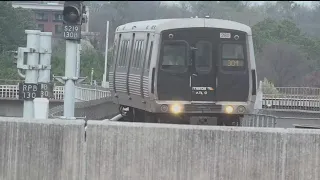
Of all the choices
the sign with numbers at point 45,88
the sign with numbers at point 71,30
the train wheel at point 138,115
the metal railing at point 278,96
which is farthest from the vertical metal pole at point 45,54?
the metal railing at point 278,96

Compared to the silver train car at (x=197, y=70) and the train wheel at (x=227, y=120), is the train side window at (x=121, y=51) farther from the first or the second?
the train wheel at (x=227, y=120)

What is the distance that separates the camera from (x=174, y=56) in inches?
639

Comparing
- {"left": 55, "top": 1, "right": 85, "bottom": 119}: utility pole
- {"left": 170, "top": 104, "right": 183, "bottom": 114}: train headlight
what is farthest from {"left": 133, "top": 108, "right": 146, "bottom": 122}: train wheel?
{"left": 55, "top": 1, "right": 85, "bottom": 119}: utility pole

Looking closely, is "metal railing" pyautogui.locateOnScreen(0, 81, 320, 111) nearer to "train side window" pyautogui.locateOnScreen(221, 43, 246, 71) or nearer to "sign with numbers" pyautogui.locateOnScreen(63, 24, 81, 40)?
"train side window" pyautogui.locateOnScreen(221, 43, 246, 71)

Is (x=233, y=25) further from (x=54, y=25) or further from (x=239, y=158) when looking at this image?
(x=54, y=25)

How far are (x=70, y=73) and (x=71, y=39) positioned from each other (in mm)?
782

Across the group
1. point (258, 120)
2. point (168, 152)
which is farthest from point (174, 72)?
point (258, 120)

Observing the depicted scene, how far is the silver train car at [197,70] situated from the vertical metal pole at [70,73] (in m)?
2.69

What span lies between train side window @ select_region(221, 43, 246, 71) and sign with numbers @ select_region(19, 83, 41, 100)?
463cm

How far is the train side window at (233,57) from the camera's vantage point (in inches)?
645

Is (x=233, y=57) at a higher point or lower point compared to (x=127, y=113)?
higher

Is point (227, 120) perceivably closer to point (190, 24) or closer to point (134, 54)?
point (190, 24)

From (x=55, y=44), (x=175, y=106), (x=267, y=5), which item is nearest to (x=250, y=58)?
(x=175, y=106)

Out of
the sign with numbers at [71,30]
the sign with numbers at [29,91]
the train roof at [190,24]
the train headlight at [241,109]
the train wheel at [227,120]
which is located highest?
the train roof at [190,24]
